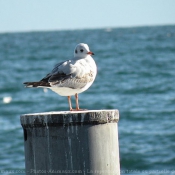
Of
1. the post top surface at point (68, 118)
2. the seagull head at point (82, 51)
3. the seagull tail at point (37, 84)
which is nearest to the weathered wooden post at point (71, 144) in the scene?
the post top surface at point (68, 118)

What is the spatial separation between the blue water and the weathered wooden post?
26.8 ft

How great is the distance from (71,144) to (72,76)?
1.71 m

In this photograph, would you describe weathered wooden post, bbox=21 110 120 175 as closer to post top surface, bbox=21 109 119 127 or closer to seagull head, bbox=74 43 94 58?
post top surface, bbox=21 109 119 127

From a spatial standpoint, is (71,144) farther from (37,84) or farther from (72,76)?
(72,76)

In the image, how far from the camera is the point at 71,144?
127 inches

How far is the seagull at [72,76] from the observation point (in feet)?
15.5

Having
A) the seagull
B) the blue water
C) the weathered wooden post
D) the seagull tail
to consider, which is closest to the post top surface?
the weathered wooden post

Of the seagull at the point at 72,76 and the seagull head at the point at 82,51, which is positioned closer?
the seagull at the point at 72,76

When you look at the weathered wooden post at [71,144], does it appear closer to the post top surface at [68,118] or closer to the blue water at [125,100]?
the post top surface at [68,118]

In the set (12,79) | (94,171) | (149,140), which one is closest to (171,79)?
(12,79)

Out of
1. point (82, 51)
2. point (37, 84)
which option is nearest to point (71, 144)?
point (37, 84)

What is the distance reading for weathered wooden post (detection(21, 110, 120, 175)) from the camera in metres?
3.22

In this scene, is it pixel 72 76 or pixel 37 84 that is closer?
pixel 37 84

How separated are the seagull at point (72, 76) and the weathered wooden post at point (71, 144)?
1.37 m
